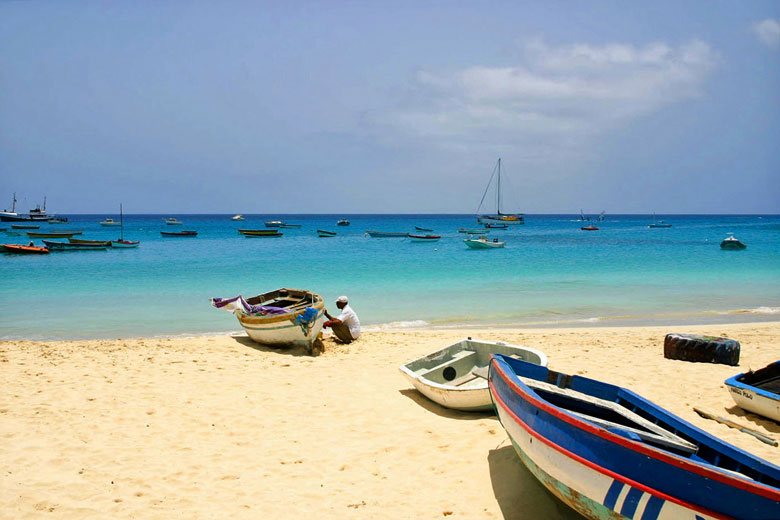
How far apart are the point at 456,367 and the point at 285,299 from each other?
6.50 m

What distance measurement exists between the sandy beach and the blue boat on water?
994 millimetres

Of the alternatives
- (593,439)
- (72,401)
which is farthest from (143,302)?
(593,439)

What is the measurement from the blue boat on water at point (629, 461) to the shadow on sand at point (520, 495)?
22.9 inches

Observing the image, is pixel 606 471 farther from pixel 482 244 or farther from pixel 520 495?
pixel 482 244

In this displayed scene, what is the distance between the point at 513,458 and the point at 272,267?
1189 inches

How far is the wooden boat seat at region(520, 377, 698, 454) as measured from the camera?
4.26 meters

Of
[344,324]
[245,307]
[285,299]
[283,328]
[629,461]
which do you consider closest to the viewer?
[629,461]

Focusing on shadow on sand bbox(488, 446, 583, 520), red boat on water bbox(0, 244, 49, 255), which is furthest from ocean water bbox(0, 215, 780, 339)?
shadow on sand bbox(488, 446, 583, 520)

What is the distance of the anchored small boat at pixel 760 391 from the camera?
7051 mm

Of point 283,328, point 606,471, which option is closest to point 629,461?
point 606,471

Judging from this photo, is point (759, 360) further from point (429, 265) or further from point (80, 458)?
point (429, 265)

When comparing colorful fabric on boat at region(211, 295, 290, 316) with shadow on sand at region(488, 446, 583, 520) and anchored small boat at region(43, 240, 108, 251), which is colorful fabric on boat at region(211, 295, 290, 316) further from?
anchored small boat at region(43, 240, 108, 251)

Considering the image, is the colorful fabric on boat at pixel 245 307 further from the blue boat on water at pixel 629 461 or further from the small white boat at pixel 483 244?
the small white boat at pixel 483 244

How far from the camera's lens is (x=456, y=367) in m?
8.73
